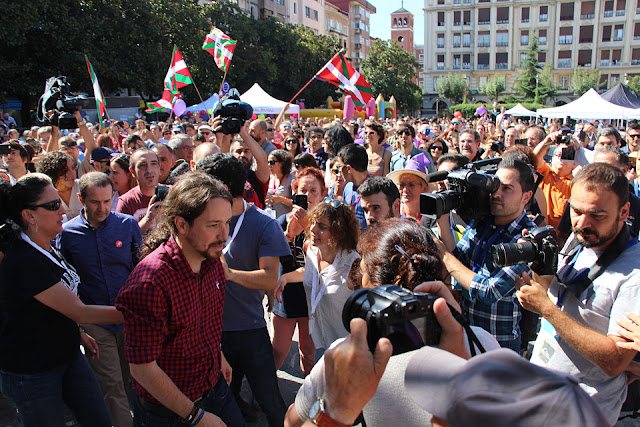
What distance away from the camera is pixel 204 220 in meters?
2.18

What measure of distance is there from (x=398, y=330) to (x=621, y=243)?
4.70ft

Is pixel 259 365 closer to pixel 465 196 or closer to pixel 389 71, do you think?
pixel 465 196

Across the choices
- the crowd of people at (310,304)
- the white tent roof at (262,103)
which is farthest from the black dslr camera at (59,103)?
the white tent roof at (262,103)

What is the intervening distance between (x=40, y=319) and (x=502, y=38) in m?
80.5

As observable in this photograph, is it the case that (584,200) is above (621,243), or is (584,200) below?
above

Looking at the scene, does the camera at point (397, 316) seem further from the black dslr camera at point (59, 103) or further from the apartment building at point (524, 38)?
the apartment building at point (524, 38)

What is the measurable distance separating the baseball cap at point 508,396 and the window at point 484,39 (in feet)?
265

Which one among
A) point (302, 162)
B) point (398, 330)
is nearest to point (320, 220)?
point (398, 330)

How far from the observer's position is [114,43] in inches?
1004

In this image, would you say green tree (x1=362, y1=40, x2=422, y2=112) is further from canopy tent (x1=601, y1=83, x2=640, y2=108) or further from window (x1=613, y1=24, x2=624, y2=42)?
canopy tent (x1=601, y1=83, x2=640, y2=108)

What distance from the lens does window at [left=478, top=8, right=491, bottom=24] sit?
239ft

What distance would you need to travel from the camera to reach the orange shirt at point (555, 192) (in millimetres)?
4918

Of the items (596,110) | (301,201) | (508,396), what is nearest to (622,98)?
(596,110)

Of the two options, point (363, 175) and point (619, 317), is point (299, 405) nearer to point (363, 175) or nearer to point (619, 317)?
point (619, 317)
